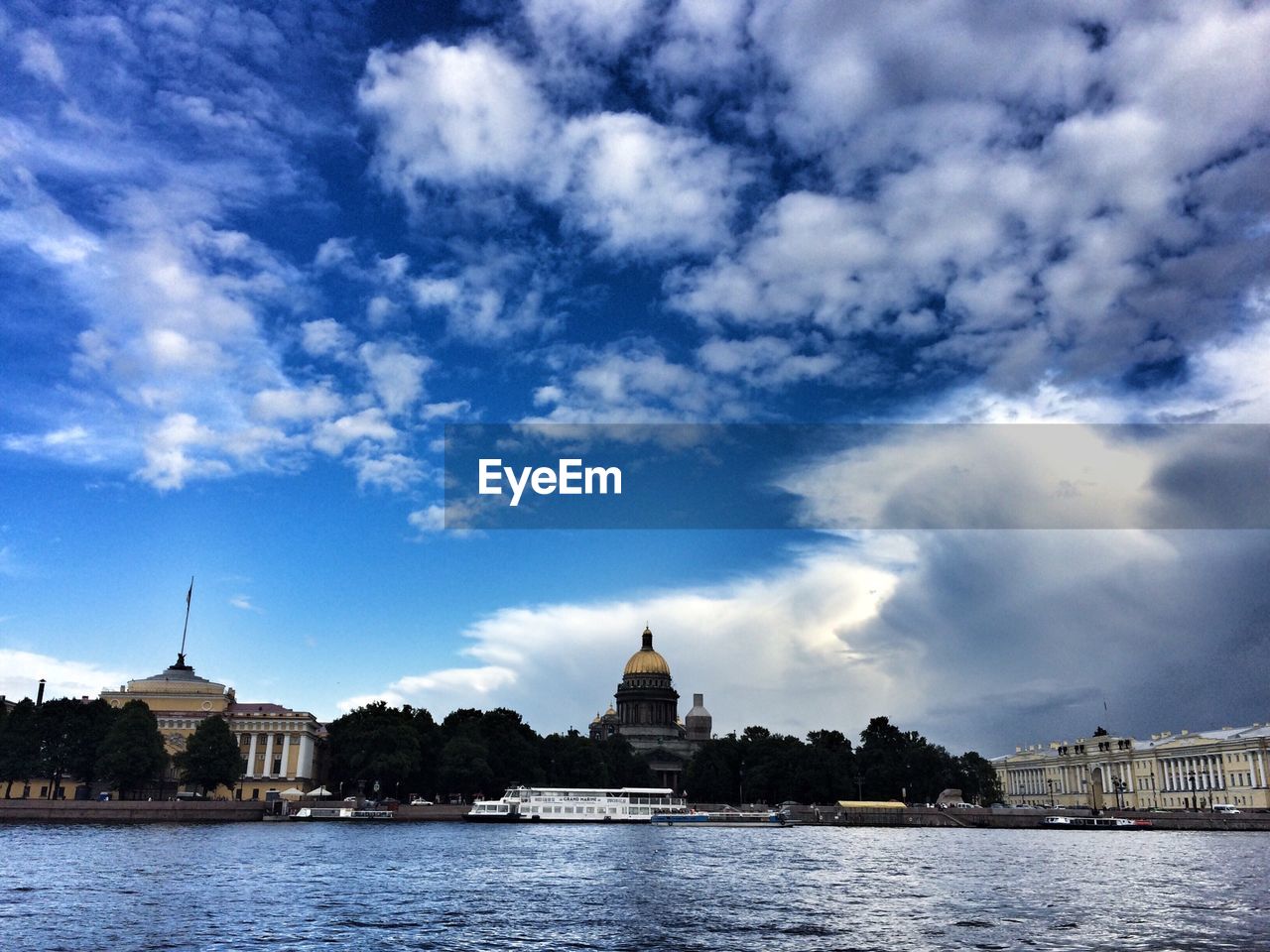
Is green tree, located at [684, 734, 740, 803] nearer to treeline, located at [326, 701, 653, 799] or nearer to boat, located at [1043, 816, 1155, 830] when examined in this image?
treeline, located at [326, 701, 653, 799]

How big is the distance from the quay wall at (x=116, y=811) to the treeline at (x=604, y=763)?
Result: 72.2ft

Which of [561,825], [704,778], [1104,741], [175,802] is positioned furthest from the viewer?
[1104,741]

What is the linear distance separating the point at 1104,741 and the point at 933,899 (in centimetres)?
17208

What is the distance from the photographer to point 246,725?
138 metres

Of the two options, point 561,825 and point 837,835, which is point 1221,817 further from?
point 561,825

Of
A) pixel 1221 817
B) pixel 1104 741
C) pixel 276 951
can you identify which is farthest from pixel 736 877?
pixel 1104 741

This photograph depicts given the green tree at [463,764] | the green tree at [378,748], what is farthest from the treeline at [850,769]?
the green tree at [378,748]

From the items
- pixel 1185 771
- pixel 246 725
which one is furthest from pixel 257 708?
pixel 1185 771

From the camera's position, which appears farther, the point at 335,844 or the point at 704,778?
the point at 704,778

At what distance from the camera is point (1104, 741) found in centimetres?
19675

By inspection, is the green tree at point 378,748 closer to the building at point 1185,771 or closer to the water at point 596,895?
the water at point 596,895

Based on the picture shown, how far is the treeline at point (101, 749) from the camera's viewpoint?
10944cm

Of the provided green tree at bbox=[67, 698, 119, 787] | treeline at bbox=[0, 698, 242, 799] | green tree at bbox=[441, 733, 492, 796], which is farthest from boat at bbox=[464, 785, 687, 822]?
green tree at bbox=[67, 698, 119, 787]

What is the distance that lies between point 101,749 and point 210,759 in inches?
415
